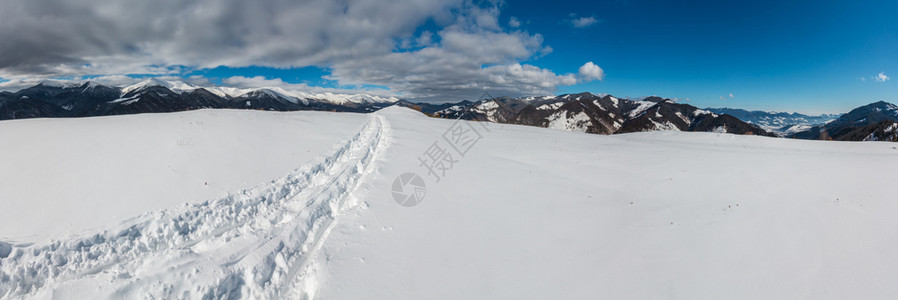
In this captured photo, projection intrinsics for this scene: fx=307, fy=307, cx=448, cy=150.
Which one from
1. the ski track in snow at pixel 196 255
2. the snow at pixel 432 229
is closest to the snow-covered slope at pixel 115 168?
the snow at pixel 432 229

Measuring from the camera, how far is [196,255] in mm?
4668

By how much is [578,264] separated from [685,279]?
4.62 feet

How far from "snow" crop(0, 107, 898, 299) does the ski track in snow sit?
26 millimetres

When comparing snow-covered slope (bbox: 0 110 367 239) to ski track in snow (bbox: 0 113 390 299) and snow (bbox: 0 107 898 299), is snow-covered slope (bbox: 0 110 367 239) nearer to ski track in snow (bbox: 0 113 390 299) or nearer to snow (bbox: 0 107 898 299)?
snow (bbox: 0 107 898 299)

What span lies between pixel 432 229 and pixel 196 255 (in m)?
3.76

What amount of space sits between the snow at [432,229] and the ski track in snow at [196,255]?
26mm

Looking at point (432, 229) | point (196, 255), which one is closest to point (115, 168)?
point (196, 255)

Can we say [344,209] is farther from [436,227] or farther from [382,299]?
[382,299]

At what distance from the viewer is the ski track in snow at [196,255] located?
4020mm

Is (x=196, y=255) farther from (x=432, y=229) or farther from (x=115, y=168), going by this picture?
(x=115, y=168)

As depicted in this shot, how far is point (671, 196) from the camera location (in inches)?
299

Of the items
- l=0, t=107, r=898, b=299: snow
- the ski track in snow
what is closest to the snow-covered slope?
l=0, t=107, r=898, b=299: snow

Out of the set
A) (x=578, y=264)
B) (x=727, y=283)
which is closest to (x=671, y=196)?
(x=727, y=283)

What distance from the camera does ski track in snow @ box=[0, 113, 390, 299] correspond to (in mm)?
4020
